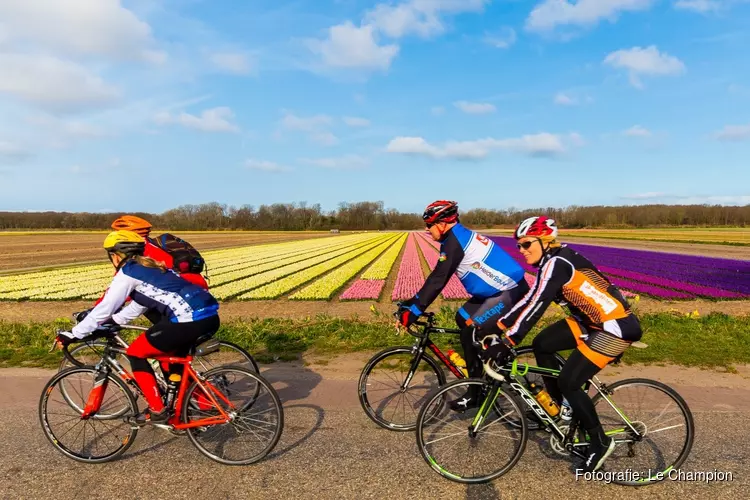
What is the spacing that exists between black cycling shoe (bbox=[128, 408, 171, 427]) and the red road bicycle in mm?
48

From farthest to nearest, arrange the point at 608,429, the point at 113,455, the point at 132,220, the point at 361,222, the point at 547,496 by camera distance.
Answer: the point at 361,222, the point at 132,220, the point at 113,455, the point at 608,429, the point at 547,496

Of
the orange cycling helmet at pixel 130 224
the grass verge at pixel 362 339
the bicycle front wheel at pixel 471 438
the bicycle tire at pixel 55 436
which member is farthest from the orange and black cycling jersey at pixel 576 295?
the orange cycling helmet at pixel 130 224

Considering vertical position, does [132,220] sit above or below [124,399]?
above

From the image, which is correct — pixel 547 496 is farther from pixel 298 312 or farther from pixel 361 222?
pixel 361 222

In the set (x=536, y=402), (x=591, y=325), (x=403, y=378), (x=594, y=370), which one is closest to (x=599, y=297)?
(x=591, y=325)

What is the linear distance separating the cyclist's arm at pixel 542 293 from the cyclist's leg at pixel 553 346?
1.49 ft

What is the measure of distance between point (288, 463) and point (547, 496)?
7.62ft

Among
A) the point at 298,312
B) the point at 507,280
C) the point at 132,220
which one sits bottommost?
the point at 298,312

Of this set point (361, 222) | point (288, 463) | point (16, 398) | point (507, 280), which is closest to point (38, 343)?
point (16, 398)

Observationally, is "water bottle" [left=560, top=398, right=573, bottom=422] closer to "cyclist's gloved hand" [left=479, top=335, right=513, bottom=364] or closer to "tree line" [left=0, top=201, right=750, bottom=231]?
"cyclist's gloved hand" [left=479, top=335, right=513, bottom=364]

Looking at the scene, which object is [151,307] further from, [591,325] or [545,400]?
[591,325]

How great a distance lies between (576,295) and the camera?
3709mm

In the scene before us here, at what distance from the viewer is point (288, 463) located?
403cm

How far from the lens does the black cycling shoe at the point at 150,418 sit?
13.7 ft
